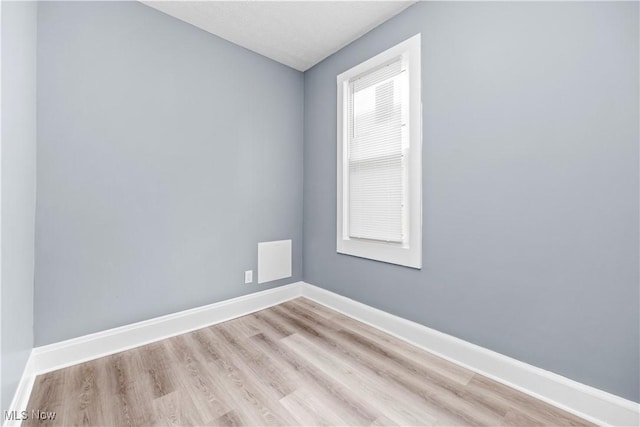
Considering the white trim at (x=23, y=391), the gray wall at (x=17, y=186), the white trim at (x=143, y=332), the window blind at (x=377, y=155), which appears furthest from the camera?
the window blind at (x=377, y=155)

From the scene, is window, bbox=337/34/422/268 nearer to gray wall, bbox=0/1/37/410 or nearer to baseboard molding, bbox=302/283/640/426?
baseboard molding, bbox=302/283/640/426

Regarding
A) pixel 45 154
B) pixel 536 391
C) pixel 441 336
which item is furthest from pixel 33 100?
pixel 536 391

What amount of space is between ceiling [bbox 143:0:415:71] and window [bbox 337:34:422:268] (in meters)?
0.30

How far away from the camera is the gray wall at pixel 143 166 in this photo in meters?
1.67

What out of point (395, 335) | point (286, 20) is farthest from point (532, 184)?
point (286, 20)

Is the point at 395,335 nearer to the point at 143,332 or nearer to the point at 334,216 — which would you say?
the point at 334,216

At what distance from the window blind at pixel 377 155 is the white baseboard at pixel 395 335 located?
2.35 feet

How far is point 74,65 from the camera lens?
1.72 m

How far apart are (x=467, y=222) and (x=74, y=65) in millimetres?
2781

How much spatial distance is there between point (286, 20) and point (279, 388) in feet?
8.84

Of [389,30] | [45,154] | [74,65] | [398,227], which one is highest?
[389,30]

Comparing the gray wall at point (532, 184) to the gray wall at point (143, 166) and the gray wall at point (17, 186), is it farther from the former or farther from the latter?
the gray wall at point (17, 186)

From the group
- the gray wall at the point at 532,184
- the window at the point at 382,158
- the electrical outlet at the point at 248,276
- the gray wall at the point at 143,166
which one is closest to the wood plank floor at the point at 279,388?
the gray wall at the point at 532,184

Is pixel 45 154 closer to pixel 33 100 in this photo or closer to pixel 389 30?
pixel 33 100
